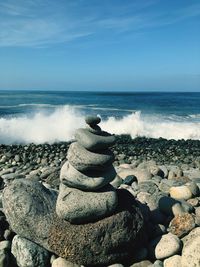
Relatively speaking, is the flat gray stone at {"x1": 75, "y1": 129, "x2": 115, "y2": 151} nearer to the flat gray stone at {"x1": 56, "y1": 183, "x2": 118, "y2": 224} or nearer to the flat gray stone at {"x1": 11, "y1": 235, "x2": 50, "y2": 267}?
the flat gray stone at {"x1": 56, "y1": 183, "x2": 118, "y2": 224}

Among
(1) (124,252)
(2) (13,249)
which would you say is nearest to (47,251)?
(2) (13,249)

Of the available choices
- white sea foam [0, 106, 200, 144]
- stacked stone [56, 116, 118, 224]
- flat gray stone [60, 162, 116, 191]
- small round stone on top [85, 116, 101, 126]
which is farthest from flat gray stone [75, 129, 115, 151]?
white sea foam [0, 106, 200, 144]

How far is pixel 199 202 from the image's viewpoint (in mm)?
7699

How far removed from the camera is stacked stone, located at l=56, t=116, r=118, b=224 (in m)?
5.83

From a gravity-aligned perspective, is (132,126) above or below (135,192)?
below

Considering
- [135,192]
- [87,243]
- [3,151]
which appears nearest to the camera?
[87,243]

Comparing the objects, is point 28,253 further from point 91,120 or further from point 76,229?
point 91,120

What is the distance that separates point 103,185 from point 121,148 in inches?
461

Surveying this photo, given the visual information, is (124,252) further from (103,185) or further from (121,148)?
(121,148)

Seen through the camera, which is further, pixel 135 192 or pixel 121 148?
pixel 121 148

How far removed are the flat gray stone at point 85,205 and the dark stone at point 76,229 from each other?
0.31ft

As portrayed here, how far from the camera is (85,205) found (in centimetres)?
581

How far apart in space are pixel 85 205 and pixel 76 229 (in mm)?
352

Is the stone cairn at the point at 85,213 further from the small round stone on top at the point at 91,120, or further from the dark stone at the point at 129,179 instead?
the dark stone at the point at 129,179
